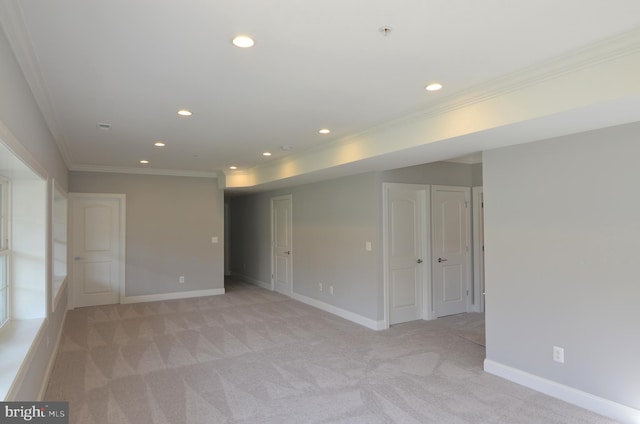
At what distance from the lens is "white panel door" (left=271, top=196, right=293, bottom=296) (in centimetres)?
743

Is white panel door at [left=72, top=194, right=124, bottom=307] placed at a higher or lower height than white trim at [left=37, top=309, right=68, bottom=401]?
higher

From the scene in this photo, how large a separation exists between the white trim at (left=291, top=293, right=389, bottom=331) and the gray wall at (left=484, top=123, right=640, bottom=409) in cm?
169

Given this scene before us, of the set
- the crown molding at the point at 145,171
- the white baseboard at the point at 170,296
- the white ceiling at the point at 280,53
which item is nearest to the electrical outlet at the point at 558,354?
the white ceiling at the point at 280,53

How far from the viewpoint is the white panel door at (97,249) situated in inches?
260

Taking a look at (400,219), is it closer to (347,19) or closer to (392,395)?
(392,395)

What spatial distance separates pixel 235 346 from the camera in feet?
14.9

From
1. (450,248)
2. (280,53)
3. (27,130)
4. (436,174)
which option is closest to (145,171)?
(27,130)

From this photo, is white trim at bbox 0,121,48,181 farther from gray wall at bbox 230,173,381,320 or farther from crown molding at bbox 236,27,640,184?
gray wall at bbox 230,173,381,320

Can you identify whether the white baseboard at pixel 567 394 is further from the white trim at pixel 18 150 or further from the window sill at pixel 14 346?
the white trim at pixel 18 150

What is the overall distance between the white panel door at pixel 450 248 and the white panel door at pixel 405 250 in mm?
216

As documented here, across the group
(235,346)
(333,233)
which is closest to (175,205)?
(333,233)

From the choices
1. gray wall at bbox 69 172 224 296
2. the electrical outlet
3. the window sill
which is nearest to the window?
the window sill

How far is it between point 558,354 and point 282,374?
2.42m

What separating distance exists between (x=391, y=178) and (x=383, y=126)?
159 cm
